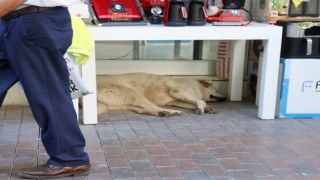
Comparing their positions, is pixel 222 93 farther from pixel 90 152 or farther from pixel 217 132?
pixel 90 152

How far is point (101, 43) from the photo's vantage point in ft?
15.0

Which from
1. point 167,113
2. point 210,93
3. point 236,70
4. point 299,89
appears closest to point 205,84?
point 210,93

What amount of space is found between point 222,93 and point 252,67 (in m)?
0.43

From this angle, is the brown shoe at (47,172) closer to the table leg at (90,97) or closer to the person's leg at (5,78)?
the person's leg at (5,78)

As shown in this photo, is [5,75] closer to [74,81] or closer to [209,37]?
[74,81]

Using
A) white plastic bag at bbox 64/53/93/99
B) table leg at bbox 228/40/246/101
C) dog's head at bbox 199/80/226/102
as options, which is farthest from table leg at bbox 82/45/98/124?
table leg at bbox 228/40/246/101

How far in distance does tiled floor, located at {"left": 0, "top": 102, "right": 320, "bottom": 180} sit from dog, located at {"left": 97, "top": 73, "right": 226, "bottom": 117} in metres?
0.11

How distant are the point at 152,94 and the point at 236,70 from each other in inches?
35.9

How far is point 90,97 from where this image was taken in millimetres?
3666

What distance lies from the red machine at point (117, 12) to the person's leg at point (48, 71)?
1.17m

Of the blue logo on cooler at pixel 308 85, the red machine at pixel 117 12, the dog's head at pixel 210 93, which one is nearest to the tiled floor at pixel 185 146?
the blue logo on cooler at pixel 308 85

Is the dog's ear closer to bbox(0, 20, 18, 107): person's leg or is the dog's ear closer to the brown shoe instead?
the brown shoe

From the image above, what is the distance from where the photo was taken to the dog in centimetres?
412

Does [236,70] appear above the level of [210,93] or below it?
above
